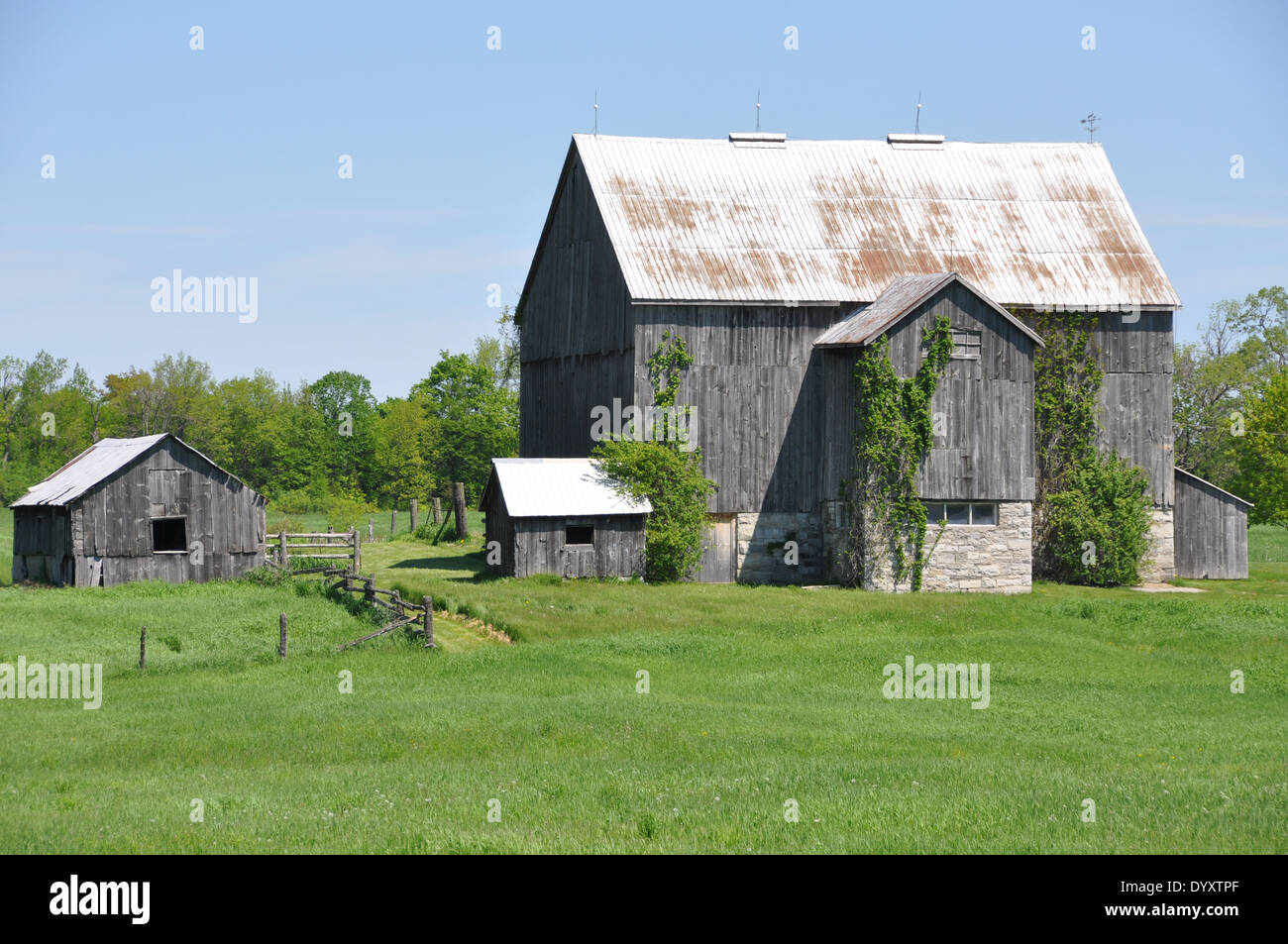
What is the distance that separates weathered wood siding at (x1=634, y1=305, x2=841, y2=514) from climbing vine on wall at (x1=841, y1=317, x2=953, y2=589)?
6.60ft

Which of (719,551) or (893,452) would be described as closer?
(893,452)

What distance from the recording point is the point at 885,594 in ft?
118

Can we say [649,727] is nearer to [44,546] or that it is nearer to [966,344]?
[966,344]

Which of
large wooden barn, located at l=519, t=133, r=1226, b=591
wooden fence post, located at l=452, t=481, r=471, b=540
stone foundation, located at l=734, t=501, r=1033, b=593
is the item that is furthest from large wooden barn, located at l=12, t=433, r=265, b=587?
stone foundation, located at l=734, t=501, r=1033, b=593

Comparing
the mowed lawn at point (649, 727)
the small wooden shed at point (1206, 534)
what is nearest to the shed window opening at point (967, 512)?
A: the mowed lawn at point (649, 727)

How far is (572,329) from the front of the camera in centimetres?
4400

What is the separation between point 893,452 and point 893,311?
163 inches

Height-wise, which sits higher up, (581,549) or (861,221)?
(861,221)

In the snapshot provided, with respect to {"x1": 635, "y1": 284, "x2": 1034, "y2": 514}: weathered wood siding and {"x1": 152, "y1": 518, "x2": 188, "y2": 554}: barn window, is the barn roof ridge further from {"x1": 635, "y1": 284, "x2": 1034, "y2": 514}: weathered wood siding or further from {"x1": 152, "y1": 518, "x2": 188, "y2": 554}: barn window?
{"x1": 635, "y1": 284, "x2": 1034, "y2": 514}: weathered wood siding

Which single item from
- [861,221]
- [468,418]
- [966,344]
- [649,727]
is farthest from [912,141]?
[468,418]

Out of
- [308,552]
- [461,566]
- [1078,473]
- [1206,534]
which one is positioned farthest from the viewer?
[308,552]

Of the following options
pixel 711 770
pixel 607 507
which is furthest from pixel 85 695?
pixel 607 507

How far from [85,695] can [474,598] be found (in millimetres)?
11483
